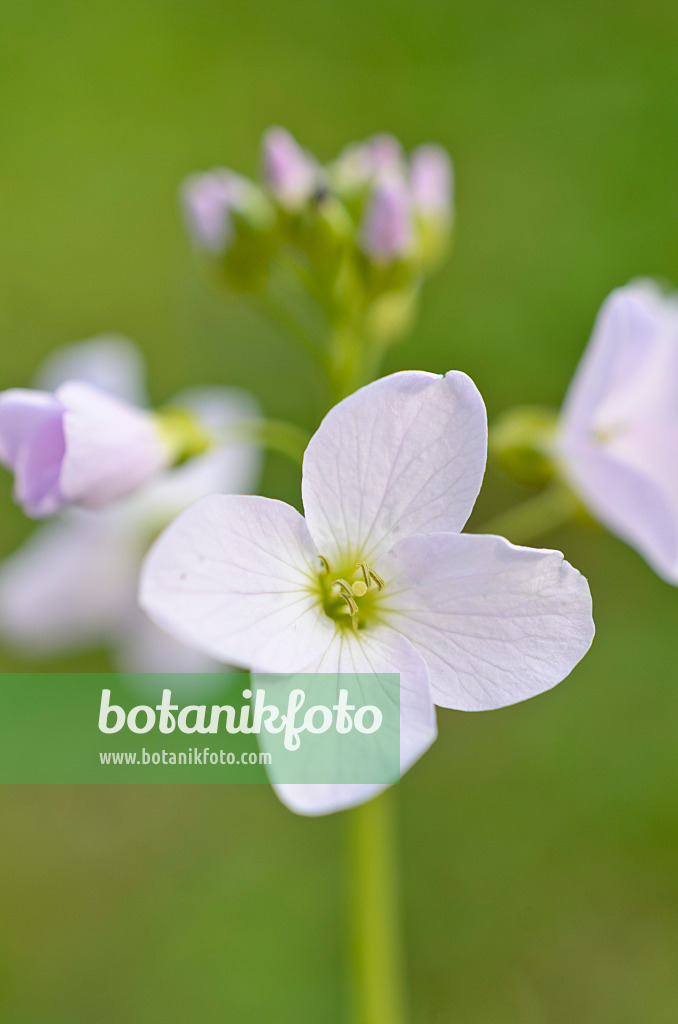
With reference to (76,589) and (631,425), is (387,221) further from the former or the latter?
(76,589)

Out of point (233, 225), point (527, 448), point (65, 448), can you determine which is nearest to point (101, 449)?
point (65, 448)

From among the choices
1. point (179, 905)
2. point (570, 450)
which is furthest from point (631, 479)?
point (179, 905)

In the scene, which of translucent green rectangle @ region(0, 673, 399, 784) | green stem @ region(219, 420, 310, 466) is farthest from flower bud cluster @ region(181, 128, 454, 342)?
translucent green rectangle @ region(0, 673, 399, 784)

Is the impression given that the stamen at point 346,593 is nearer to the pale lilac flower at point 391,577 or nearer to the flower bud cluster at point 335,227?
the pale lilac flower at point 391,577

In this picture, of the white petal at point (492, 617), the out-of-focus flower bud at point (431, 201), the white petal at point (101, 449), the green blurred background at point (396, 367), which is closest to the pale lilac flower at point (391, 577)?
the white petal at point (492, 617)

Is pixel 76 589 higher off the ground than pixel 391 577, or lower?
higher
